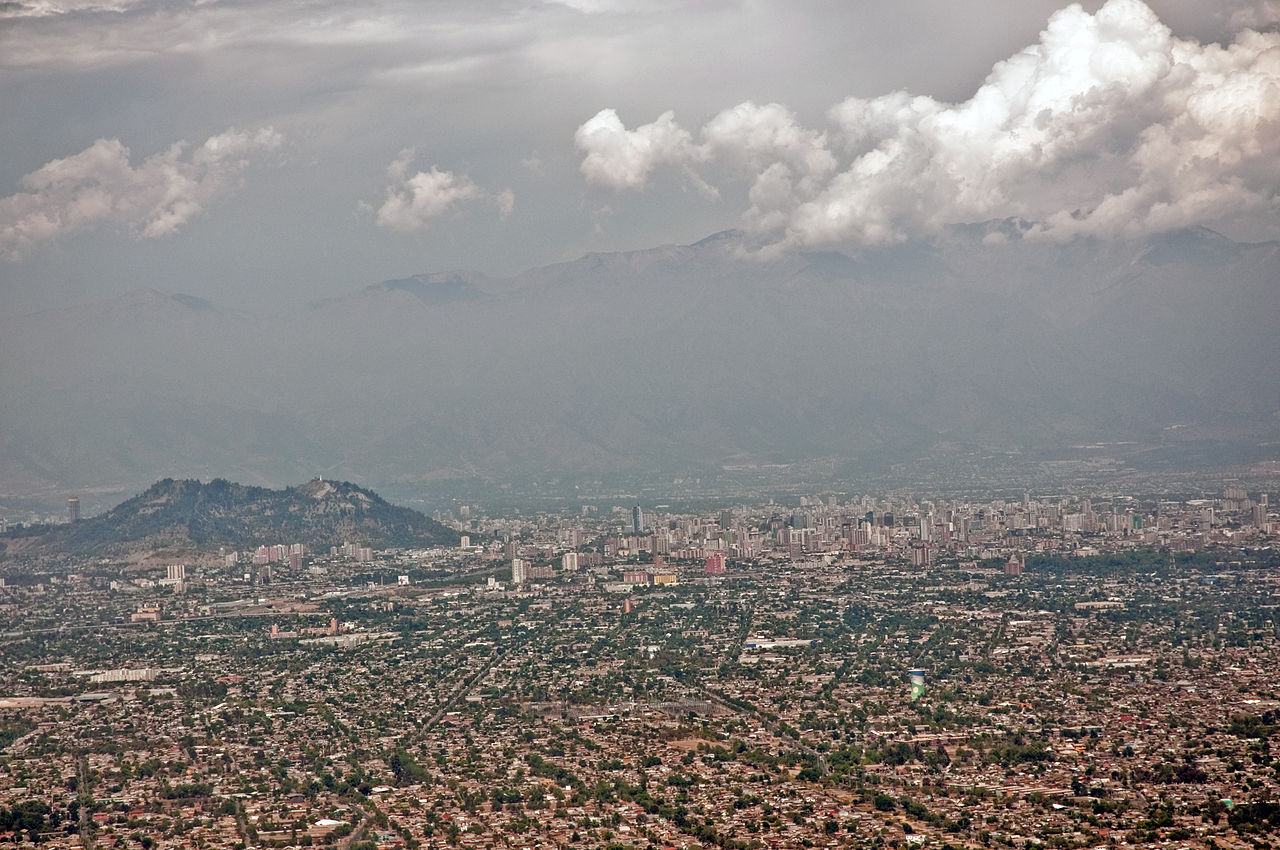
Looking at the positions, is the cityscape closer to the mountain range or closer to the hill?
the hill

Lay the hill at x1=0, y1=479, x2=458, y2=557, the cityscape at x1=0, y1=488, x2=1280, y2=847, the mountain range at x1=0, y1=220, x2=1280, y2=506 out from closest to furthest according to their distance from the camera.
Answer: the cityscape at x1=0, y1=488, x2=1280, y2=847
the hill at x1=0, y1=479, x2=458, y2=557
the mountain range at x1=0, y1=220, x2=1280, y2=506

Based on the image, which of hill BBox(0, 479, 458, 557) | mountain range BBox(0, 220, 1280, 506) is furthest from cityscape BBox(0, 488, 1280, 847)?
mountain range BBox(0, 220, 1280, 506)

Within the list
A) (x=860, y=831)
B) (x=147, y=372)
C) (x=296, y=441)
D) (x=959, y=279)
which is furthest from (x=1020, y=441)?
(x=860, y=831)

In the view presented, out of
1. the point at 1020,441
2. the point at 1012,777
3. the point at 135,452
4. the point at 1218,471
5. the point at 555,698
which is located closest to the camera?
the point at 1012,777

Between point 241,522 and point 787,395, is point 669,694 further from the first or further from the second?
point 787,395

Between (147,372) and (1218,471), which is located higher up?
(147,372)

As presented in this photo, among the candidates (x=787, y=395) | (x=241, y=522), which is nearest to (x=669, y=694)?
(x=241, y=522)

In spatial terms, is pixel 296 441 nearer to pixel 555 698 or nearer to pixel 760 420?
pixel 760 420

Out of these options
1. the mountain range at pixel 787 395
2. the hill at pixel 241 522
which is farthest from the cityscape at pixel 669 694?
the mountain range at pixel 787 395

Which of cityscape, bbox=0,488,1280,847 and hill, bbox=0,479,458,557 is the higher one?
hill, bbox=0,479,458,557
